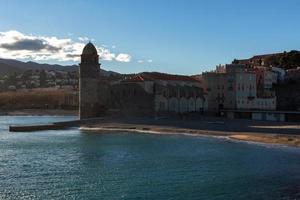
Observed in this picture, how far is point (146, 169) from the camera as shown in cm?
4059


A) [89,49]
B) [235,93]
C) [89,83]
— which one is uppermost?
[89,49]

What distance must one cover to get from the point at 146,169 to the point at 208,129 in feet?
111

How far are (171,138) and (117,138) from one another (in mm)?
6608

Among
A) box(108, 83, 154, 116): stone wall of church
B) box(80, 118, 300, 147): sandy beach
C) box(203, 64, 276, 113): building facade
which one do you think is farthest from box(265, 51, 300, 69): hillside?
box(80, 118, 300, 147): sandy beach

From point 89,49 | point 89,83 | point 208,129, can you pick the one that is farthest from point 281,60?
point 208,129

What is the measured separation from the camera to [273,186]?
112ft

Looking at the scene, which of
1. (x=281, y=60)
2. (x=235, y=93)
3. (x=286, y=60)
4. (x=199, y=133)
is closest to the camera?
(x=199, y=133)

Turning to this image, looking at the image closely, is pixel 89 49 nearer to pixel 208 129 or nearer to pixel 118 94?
pixel 118 94

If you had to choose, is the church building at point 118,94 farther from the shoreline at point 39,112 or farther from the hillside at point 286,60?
the hillside at point 286,60

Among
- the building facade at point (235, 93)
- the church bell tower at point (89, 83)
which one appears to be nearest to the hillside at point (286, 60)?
the building facade at point (235, 93)

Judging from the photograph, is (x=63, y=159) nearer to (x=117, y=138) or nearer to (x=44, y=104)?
(x=117, y=138)

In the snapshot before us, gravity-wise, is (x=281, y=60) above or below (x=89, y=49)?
above

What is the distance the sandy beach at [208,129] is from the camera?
6226 centimetres

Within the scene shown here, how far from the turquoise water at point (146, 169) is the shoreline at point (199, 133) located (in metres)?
3.37
